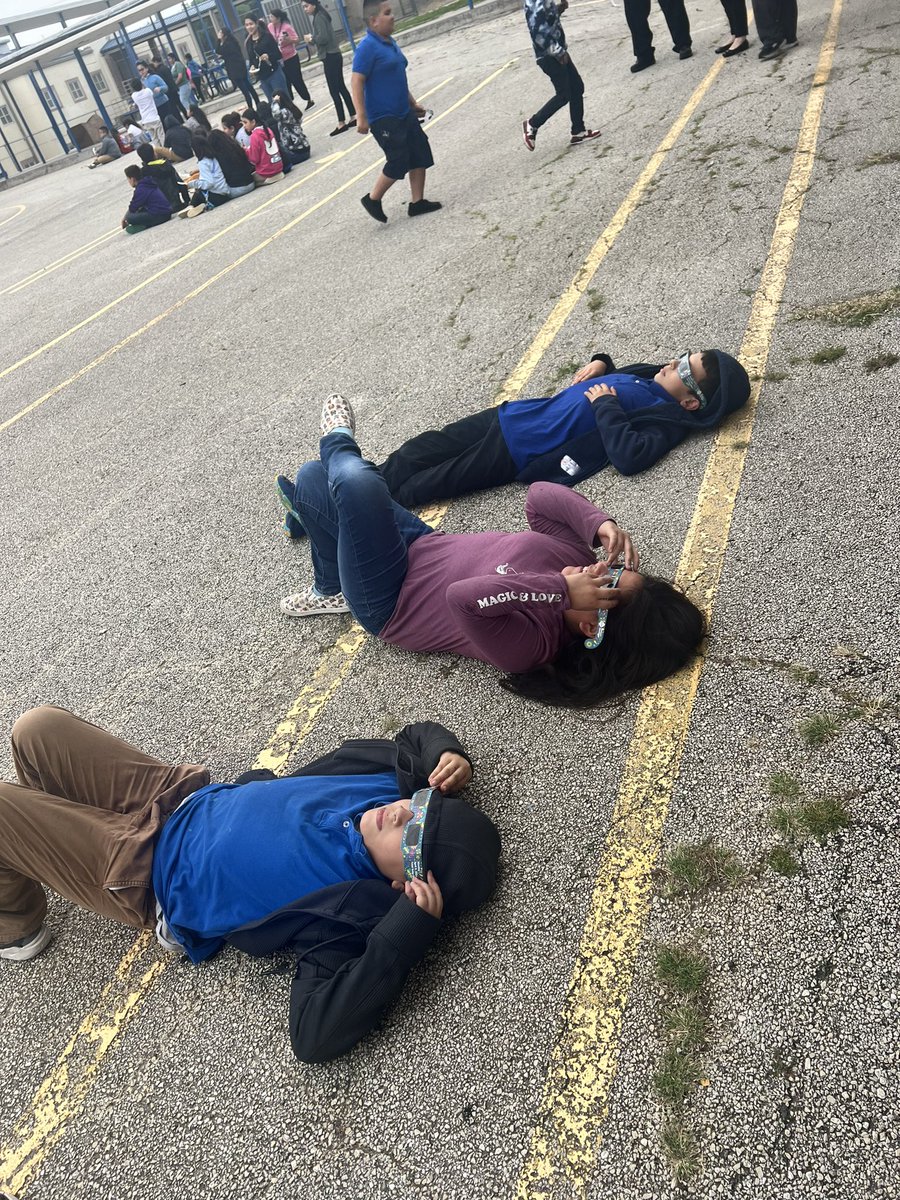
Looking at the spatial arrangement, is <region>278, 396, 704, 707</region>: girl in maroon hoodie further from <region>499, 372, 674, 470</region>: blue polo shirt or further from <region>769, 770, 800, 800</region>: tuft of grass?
<region>499, 372, 674, 470</region>: blue polo shirt

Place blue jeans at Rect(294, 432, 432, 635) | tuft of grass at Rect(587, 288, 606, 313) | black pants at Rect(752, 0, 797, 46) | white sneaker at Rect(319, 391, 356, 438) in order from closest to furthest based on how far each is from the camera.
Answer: blue jeans at Rect(294, 432, 432, 635)
white sneaker at Rect(319, 391, 356, 438)
tuft of grass at Rect(587, 288, 606, 313)
black pants at Rect(752, 0, 797, 46)

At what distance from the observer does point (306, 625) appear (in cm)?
371

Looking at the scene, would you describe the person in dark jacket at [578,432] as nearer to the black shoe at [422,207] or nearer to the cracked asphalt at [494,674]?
the cracked asphalt at [494,674]

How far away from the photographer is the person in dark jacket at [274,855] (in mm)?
2168

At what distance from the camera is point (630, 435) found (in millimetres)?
3838

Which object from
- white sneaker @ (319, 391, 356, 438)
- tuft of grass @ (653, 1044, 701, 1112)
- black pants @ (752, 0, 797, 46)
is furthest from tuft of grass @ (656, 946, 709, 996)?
black pants @ (752, 0, 797, 46)

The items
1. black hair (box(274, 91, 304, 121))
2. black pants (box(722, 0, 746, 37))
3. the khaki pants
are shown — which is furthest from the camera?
black hair (box(274, 91, 304, 121))

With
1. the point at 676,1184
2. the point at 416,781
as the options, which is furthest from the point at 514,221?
the point at 676,1184

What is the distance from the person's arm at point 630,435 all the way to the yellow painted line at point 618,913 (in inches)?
10.9

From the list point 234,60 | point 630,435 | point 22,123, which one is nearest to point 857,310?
point 630,435

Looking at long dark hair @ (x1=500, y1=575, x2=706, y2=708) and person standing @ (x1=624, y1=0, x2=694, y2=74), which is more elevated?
person standing @ (x1=624, y1=0, x2=694, y2=74)

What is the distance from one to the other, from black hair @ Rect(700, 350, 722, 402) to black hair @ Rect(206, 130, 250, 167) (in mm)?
10076

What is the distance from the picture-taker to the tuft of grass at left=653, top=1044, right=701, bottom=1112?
1.82 meters

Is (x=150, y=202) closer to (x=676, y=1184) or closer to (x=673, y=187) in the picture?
(x=673, y=187)
